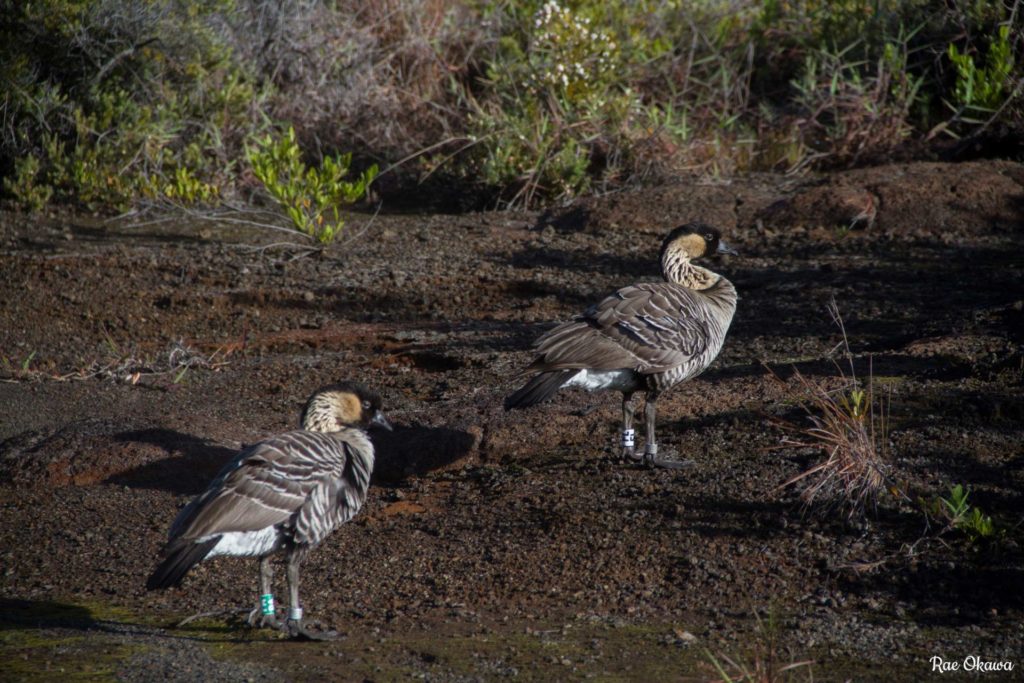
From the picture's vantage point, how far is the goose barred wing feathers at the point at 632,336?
23.0ft

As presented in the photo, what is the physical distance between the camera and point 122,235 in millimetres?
12125

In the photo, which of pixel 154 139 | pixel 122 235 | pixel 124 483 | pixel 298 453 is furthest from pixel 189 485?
pixel 154 139

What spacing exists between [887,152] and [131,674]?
1009 centimetres

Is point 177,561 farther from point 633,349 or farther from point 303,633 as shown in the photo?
point 633,349

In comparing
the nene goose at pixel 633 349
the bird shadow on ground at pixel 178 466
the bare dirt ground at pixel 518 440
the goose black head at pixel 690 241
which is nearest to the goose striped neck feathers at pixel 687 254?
the goose black head at pixel 690 241

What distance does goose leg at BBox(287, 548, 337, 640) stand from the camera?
5355 millimetres

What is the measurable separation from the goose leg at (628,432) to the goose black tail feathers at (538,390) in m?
0.46

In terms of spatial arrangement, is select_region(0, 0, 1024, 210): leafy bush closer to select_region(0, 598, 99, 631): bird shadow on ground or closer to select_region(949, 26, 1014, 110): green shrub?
select_region(949, 26, 1014, 110): green shrub

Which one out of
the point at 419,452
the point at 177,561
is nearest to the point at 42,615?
the point at 177,561

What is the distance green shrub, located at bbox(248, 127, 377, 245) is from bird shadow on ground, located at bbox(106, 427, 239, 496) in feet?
12.8

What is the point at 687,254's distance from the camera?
8117mm

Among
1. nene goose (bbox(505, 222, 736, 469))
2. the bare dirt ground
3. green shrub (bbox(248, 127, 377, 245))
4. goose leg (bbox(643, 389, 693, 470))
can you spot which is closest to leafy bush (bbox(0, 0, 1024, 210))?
the bare dirt ground

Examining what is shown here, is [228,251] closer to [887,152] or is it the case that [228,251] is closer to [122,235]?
[122,235]

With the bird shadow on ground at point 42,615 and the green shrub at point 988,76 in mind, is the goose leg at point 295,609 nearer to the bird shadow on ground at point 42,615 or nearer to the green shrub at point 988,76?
the bird shadow on ground at point 42,615
